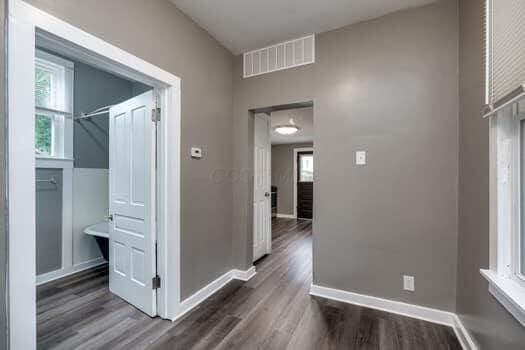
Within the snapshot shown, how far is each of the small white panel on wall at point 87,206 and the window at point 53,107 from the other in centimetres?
36

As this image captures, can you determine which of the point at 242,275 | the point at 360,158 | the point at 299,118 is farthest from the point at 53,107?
the point at 299,118

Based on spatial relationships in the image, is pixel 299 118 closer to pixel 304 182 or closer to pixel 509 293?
pixel 304 182

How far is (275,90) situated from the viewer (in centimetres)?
257

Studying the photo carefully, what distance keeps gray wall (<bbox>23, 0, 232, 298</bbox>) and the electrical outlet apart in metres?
1.81

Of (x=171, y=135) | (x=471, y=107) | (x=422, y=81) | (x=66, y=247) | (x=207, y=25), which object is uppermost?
(x=207, y=25)

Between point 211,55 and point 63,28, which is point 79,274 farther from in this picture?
point 211,55

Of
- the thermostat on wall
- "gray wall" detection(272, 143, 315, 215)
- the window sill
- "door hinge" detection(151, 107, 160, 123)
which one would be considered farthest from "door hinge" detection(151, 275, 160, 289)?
"gray wall" detection(272, 143, 315, 215)

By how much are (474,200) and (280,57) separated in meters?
2.13

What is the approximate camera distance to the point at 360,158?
7.16 feet

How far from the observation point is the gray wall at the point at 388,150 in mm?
1908

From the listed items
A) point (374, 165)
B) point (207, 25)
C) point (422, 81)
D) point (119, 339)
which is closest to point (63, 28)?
point (207, 25)

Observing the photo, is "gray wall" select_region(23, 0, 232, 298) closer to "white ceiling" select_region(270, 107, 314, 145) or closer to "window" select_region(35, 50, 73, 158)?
"white ceiling" select_region(270, 107, 314, 145)

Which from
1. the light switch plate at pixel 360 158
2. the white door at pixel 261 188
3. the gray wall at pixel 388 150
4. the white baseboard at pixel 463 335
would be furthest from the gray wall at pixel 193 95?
the white baseboard at pixel 463 335

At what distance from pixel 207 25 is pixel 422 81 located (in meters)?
2.03
